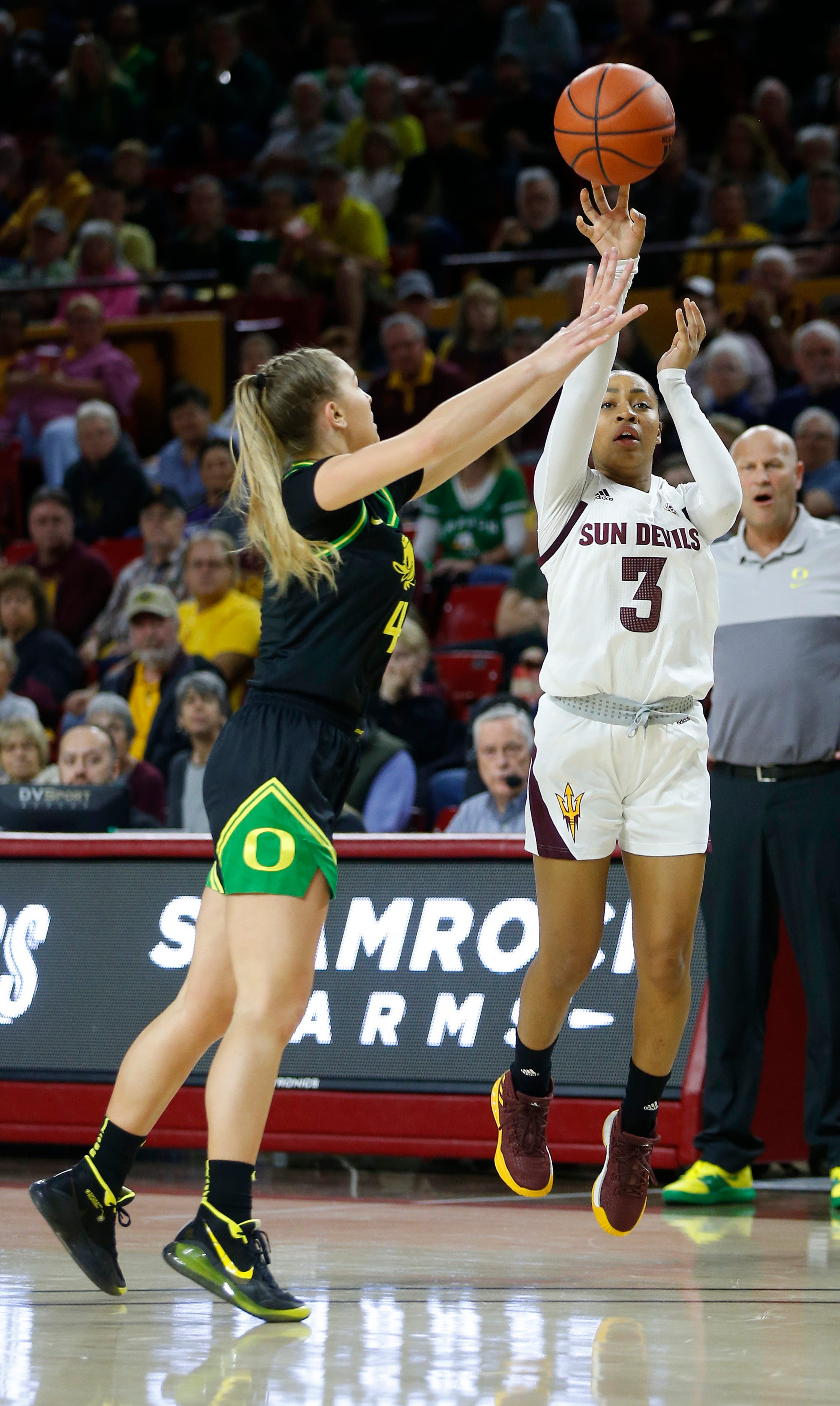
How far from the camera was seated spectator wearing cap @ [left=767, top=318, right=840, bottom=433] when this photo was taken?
10547 mm

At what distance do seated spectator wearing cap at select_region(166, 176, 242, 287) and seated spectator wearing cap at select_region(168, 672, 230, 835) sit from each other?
6.96 m

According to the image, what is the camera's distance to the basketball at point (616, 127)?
503 centimetres

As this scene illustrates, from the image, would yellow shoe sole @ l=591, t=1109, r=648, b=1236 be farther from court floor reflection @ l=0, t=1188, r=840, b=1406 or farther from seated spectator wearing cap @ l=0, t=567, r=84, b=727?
seated spectator wearing cap @ l=0, t=567, r=84, b=727

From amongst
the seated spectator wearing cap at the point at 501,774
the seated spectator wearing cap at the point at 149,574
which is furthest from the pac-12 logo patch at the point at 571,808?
the seated spectator wearing cap at the point at 149,574

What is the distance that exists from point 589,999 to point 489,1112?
537 mm

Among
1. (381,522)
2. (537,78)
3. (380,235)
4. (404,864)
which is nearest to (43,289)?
(380,235)

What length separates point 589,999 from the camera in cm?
646

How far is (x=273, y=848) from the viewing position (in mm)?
3963

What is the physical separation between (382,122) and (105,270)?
2717 mm

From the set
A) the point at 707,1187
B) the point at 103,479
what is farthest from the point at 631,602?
the point at 103,479

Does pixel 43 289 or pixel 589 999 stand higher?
pixel 43 289

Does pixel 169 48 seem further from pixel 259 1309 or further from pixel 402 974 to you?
pixel 259 1309

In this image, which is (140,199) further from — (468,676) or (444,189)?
(468,676)

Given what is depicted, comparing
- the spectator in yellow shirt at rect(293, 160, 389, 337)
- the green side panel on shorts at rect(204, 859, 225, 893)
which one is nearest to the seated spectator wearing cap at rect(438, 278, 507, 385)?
the spectator in yellow shirt at rect(293, 160, 389, 337)
